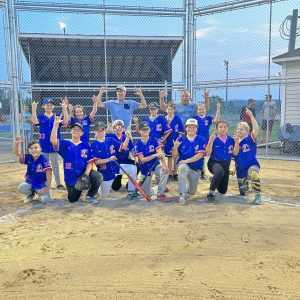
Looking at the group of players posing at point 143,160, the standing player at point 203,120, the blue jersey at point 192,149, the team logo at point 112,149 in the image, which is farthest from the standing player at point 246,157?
the team logo at point 112,149

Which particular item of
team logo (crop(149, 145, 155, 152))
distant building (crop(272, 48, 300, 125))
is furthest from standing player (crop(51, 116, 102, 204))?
distant building (crop(272, 48, 300, 125))

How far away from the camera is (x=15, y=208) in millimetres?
4945

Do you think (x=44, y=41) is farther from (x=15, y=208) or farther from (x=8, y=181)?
(x=15, y=208)

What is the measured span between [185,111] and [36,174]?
2.95 metres

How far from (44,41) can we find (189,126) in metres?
9.82

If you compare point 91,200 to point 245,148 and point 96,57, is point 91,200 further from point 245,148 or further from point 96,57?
point 96,57

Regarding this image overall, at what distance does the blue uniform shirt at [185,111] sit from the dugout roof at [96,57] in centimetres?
678

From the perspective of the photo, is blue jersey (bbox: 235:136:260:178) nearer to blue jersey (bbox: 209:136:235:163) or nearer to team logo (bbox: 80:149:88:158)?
blue jersey (bbox: 209:136:235:163)

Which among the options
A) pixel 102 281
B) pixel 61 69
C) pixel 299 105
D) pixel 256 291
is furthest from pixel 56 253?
pixel 61 69

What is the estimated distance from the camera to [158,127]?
6152 millimetres

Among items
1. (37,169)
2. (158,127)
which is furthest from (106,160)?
(158,127)

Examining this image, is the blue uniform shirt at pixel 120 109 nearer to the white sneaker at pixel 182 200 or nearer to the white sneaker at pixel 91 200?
the white sneaker at pixel 91 200

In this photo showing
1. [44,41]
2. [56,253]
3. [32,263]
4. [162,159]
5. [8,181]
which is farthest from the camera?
[44,41]

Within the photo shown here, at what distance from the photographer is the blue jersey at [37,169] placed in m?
5.16
